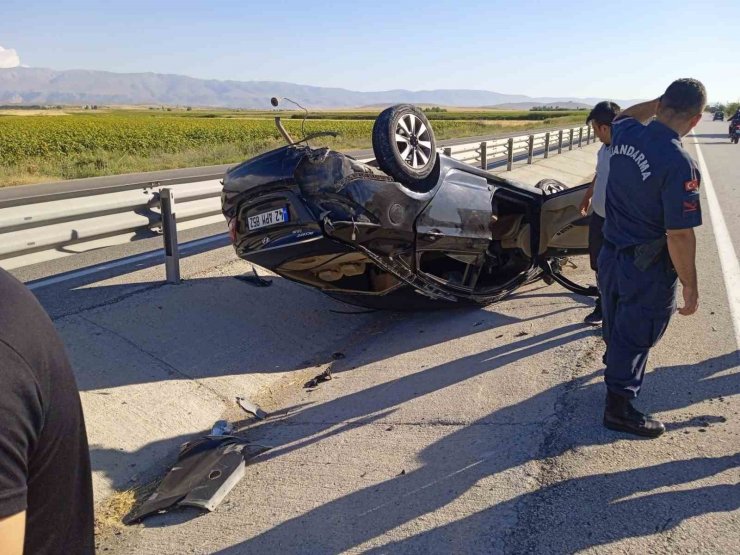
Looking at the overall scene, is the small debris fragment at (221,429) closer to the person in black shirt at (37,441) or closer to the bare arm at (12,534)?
the person in black shirt at (37,441)

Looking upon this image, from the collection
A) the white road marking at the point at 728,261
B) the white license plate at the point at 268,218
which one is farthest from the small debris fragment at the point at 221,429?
the white road marking at the point at 728,261

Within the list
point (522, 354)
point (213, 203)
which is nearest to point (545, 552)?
point (522, 354)

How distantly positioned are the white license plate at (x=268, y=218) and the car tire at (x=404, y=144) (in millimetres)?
806

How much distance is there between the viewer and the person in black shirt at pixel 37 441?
105 centimetres

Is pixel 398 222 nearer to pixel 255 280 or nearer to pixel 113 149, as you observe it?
pixel 255 280

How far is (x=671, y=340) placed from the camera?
16.5ft

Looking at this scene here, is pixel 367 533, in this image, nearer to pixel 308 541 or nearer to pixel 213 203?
pixel 308 541

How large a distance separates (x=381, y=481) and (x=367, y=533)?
442 millimetres

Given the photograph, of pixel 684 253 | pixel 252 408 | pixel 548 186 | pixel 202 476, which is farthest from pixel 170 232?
pixel 684 253

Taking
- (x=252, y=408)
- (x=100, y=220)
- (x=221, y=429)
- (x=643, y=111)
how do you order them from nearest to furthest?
1. (x=221, y=429)
2. (x=252, y=408)
3. (x=643, y=111)
4. (x=100, y=220)

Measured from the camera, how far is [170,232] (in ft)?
18.4

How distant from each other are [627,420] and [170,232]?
389 cm

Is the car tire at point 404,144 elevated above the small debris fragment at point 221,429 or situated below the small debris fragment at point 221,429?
above

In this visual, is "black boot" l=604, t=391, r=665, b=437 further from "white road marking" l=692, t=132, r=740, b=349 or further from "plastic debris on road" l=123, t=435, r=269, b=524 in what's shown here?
"plastic debris on road" l=123, t=435, r=269, b=524
